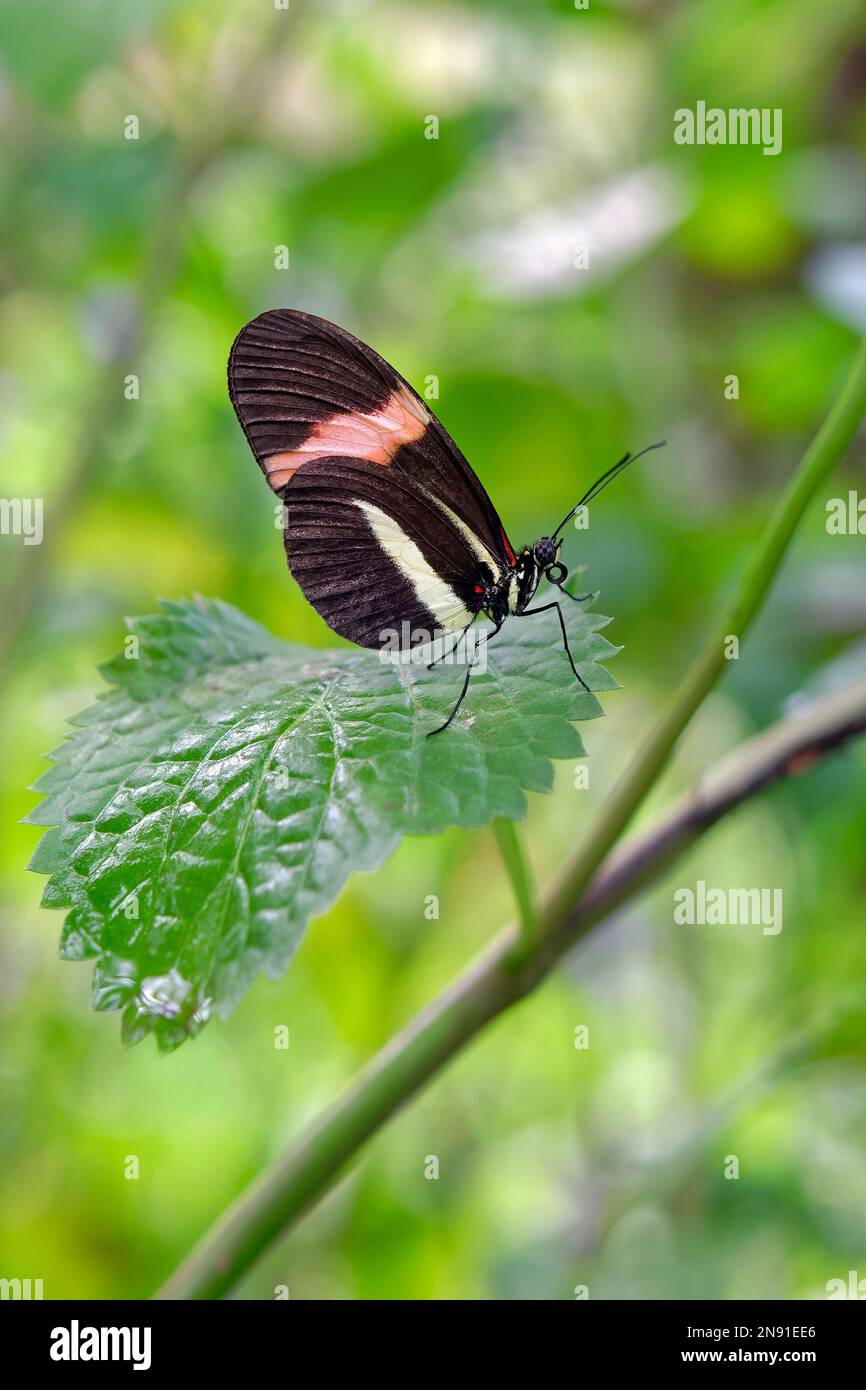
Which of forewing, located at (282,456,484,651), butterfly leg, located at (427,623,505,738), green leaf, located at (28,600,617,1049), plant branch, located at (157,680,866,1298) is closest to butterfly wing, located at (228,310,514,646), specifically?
forewing, located at (282,456,484,651)

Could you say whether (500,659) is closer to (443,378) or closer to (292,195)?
(443,378)

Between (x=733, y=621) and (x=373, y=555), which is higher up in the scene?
(x=373, y=555)

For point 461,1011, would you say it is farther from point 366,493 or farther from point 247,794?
point 366,493

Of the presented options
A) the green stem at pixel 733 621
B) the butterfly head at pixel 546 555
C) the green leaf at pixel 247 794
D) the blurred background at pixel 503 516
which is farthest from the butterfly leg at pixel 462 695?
the blurred background at pixel 503 516

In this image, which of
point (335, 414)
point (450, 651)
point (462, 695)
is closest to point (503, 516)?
point (335, 414)

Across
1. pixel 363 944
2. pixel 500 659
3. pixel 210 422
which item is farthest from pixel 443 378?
pixel 500 659

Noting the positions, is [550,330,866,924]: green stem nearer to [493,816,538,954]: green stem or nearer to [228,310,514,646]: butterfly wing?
[493,816,538,954]: green stem

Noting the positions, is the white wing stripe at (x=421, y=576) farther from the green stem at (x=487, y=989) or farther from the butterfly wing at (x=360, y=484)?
the green stem at (x=487, y=989)
